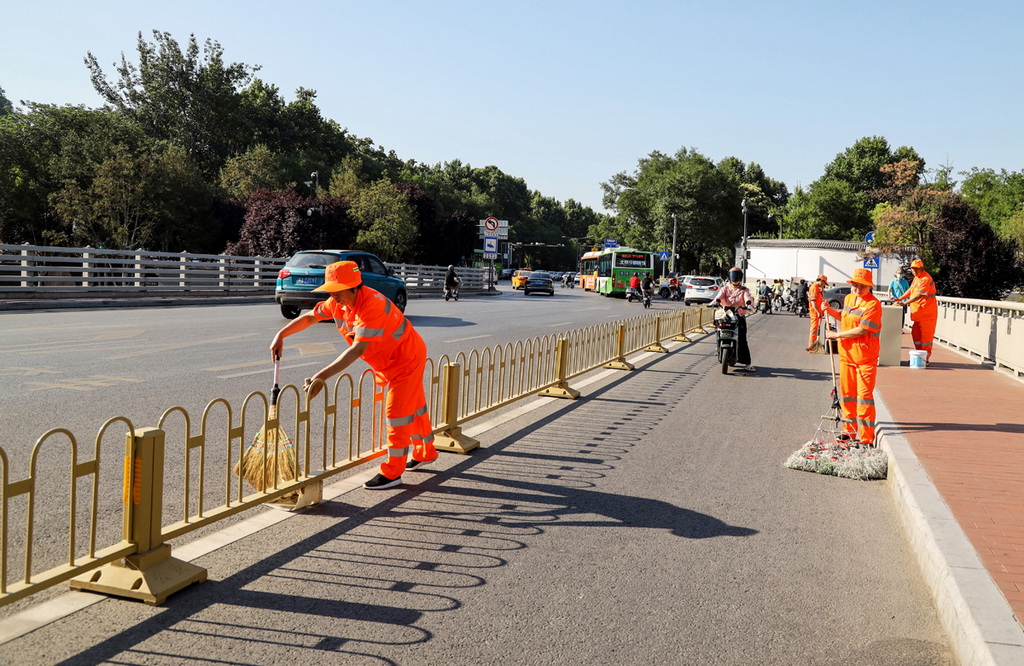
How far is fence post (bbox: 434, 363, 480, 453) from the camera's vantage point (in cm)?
705

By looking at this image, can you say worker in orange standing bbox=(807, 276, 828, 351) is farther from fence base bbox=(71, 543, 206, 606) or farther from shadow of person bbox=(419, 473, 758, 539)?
fence base bbox=(71, 543, 206, 606)

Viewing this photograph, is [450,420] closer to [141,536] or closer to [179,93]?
[141,536]

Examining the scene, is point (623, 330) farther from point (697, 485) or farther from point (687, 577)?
point (687, 577)

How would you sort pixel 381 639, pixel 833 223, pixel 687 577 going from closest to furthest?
pixel 381 639 → pixel 687 577 → pixel 833 223

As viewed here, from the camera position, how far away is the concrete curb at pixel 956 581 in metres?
3.32

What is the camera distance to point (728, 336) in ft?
46.0

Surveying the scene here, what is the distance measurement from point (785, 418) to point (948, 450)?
8.59ft

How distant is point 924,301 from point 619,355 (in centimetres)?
582

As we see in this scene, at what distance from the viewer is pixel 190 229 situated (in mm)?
47188

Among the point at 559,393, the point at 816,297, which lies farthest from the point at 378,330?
the point at 816,297

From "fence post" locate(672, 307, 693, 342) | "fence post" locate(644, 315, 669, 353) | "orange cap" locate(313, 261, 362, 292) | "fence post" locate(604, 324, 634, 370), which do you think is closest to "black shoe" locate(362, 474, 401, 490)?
"orange cap" locate(313, 261, 362, 292)

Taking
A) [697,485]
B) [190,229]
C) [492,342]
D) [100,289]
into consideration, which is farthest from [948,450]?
[190,229]

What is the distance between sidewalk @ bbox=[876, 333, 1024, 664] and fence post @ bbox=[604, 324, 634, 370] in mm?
4120

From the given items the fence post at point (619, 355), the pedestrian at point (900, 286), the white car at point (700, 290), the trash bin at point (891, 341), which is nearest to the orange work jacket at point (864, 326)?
the fence post at point (619, 355)
